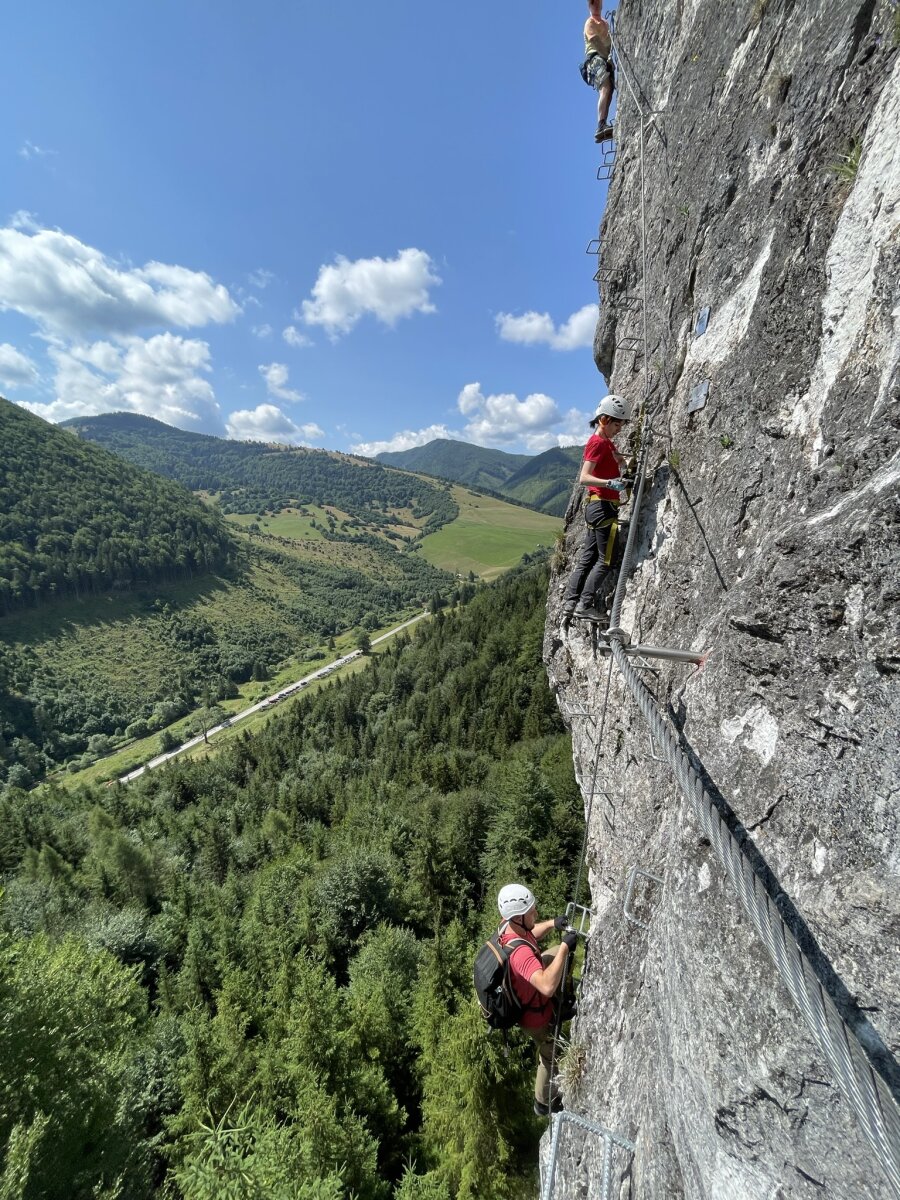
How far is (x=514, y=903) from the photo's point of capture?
6.41 m

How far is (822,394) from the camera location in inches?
185

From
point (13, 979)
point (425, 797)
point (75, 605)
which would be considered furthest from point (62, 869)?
point (75, 605)

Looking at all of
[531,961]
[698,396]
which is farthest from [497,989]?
[698,396]

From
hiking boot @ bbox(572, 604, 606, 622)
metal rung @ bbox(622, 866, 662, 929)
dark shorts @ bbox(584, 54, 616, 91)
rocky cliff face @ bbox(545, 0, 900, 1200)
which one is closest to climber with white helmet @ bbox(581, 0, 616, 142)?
dark shorts @ bbox(584, 54, 616, 91)

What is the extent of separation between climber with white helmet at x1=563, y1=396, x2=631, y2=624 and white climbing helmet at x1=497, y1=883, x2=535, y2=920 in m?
4.16

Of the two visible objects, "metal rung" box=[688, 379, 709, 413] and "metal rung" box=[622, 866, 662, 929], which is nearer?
"metal rung" box=[622, 866, 662, 929]

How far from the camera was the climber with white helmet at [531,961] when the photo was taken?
18.3 feet

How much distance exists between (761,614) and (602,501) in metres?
4.32

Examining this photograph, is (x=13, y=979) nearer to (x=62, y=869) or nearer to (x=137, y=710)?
(x=62, y=869)

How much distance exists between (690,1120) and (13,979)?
19.2 metres

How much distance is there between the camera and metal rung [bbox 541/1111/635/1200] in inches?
186

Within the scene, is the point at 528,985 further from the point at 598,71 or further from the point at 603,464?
the point at 598,71

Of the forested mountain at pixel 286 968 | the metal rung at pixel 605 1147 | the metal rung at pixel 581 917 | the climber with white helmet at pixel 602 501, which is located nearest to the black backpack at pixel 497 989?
the metal rung at pixel 581 917

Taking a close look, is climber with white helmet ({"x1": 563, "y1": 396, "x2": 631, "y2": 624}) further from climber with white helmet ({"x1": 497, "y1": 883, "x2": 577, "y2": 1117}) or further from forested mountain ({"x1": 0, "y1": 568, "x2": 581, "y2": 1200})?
forested mountain ({"x1": 0, "y1": 568, "x2": 581, "y2": 1200})
